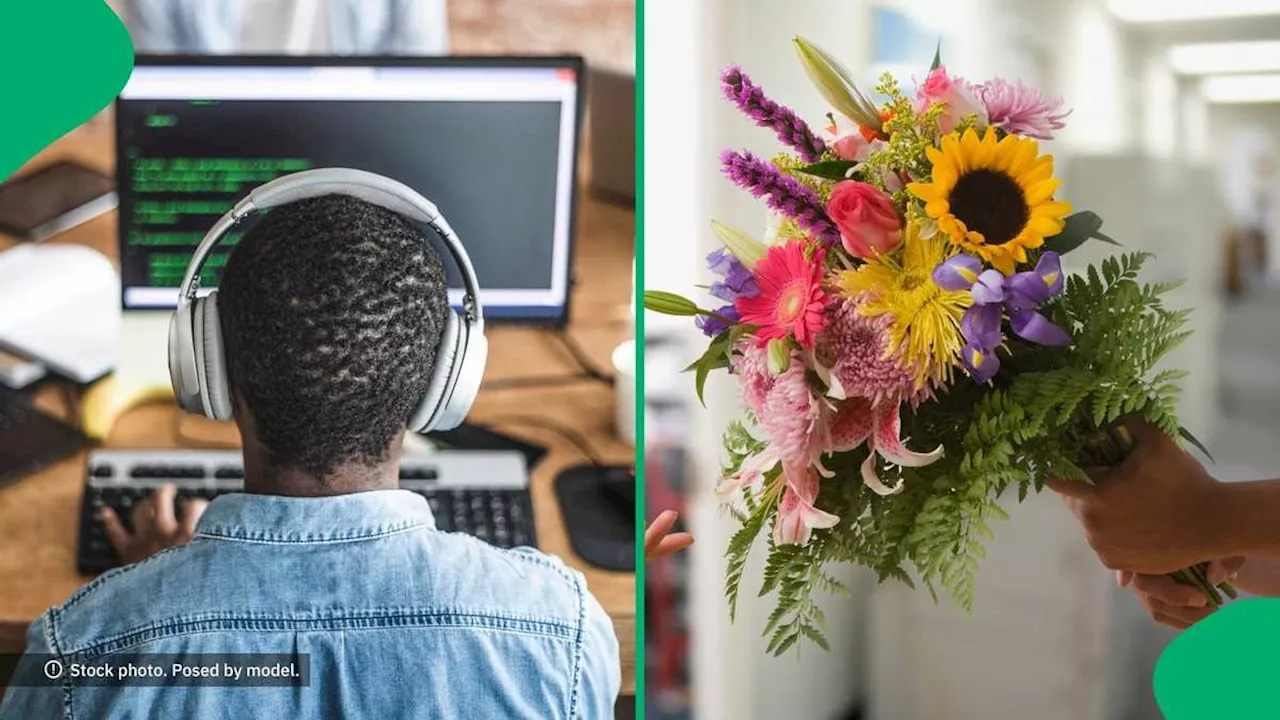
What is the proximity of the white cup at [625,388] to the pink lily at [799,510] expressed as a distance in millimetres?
197

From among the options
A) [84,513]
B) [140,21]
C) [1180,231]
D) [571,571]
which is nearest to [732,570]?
[571,571]

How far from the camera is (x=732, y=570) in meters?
0.87

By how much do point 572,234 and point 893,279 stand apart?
325 mm

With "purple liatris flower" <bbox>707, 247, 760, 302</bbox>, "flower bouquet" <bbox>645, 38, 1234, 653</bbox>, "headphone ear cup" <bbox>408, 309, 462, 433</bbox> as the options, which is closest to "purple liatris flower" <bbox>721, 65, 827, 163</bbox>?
"flower bouquet" <bbox>645, 38, 1234, 653</bbox>

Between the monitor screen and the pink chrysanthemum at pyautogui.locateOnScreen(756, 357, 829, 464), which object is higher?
the monitor screen

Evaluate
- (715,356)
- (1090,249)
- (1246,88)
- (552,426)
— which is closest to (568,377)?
(552,426)

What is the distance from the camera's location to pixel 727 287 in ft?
2.76

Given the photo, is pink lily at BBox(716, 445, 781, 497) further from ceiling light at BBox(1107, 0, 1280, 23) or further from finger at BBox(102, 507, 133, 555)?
ceiling light at BBox(1107, 0, 1280, 23)

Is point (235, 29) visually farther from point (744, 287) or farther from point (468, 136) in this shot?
point (744, 287)

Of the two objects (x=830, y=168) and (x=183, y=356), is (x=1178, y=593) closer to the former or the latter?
(x=830, y=168)

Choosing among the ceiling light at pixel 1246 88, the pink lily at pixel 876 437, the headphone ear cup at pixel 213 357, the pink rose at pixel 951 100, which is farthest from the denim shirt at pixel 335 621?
the ceiling light at pixel 1246 88

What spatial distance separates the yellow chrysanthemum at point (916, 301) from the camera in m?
0.74

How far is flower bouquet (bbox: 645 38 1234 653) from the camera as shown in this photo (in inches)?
29.6

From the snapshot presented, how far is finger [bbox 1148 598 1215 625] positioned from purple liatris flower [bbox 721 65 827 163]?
0.51 meters
